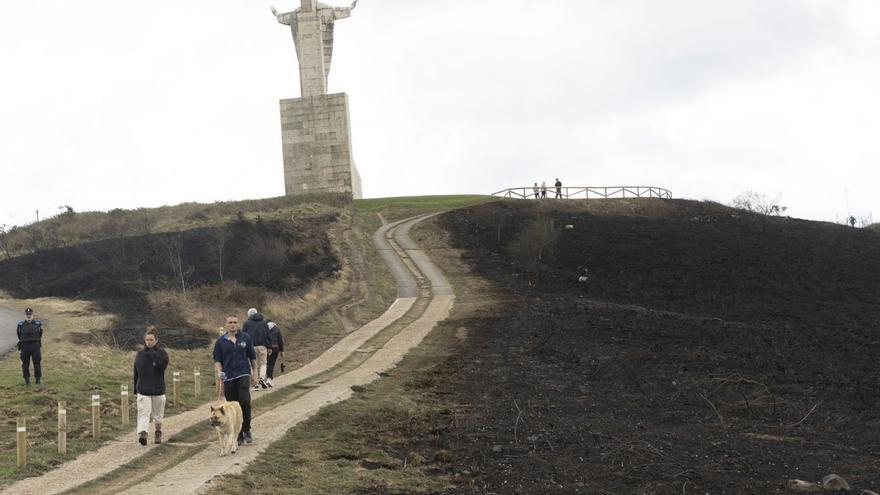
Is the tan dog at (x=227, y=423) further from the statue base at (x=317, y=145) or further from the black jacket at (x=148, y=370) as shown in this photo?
the statue base at (x=317, y=145)

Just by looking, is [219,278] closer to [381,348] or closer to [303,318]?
[303,318]

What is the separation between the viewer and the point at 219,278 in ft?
140

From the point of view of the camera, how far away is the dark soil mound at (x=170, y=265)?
38.8m

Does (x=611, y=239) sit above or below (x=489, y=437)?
above

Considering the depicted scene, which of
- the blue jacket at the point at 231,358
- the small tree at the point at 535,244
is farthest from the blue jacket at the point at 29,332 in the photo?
the small tree at the point at 535,244

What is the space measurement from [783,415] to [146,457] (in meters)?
11.8

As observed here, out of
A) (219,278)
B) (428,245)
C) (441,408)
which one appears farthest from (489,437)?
(428,245)

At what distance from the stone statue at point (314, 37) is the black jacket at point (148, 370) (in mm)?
51187

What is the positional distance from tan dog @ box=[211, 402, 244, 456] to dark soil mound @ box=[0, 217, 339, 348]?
17460 millimetres

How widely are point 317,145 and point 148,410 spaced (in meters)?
51.6

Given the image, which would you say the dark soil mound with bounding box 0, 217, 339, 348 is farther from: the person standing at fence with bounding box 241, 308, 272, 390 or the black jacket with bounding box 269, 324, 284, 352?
the person standing at fence with bounding box 241, 308, 272, 390

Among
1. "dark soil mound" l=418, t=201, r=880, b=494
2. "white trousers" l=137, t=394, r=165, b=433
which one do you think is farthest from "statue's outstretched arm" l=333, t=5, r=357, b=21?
"white trousers" l=137, t=394, r=165, b=433

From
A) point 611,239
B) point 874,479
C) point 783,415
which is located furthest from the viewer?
point 611,239

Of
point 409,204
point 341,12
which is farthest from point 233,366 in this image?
point 409,204
